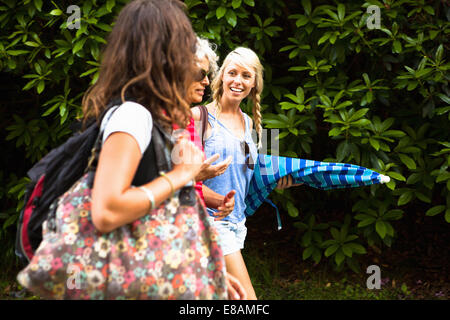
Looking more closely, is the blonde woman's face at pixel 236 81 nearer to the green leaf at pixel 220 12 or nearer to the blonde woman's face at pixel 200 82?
the blonde woman's face at pixel 200 82

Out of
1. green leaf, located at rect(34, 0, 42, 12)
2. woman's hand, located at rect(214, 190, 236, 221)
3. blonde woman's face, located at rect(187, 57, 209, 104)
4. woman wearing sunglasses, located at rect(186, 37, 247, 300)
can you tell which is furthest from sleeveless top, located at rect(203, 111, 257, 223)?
green leaf, located at rect(34, 0, 42, 12)

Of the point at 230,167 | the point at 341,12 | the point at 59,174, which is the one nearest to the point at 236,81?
the point at 230,167

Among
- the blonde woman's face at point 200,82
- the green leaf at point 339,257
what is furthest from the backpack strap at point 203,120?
the green leaf at point 339,257

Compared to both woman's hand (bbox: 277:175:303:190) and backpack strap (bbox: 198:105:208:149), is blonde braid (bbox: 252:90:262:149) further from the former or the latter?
backpack strap (bbox: 198:105:208:149)

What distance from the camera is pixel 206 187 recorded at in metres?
2.89

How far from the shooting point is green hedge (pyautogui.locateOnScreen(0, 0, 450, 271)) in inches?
152

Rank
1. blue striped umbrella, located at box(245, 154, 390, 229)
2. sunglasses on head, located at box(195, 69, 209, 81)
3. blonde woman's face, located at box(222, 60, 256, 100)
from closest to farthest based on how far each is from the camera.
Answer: sunglasses on head, located at box(195, 69, 209, 81), blue striped umbrella, located at box(245, 154, 390, 229), blonde woman's face, located at box(222, 60, 256, 100)

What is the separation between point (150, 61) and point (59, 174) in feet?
1.48

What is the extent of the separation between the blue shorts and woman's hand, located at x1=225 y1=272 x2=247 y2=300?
1.10 m

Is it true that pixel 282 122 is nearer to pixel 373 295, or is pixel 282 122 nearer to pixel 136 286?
pixel 373 295

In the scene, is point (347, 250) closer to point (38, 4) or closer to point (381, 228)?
point (381, 228)

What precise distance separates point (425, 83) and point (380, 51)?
1.42 feet

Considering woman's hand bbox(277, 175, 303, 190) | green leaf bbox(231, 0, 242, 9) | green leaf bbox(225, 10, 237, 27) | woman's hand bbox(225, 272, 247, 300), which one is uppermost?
green leaf bbox(231, 0, 242, 9)

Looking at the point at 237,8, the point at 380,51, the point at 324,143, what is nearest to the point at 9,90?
the point at 237,8
